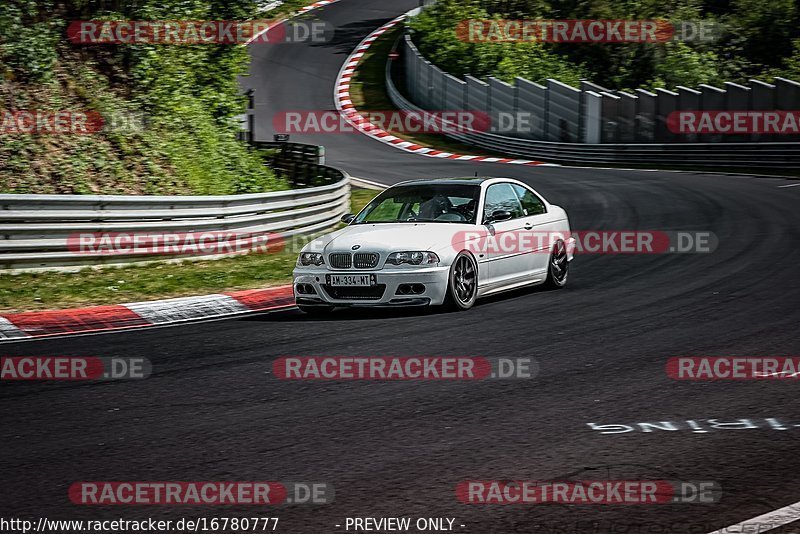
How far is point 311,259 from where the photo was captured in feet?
36.0

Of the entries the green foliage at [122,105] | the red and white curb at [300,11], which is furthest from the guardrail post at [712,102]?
the red and white curb at [300,11]

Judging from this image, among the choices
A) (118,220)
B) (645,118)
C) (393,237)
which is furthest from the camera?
(645,118)

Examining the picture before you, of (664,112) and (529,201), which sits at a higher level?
(529,201)

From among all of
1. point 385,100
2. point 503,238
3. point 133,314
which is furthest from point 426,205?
point 385,100

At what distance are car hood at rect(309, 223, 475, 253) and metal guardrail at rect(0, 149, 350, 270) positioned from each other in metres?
4.16

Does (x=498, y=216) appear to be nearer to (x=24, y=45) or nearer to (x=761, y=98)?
(x=24, y=45)

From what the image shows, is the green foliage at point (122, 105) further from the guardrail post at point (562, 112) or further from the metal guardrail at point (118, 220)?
the guardrail post at point (562, 112)

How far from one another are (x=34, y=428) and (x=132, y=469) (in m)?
1.24

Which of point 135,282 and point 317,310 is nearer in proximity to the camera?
point 317,310

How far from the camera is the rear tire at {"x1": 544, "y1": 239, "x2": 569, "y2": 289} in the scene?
1259 centimetres

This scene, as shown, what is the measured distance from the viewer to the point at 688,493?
5012 millimetres

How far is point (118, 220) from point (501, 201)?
542cm

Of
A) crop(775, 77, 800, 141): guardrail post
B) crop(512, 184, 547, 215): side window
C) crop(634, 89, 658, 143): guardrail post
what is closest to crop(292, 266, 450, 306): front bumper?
crop(512, 184, 547, 215): side window

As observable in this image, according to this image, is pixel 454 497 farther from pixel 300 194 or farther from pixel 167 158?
pixel 167 158
